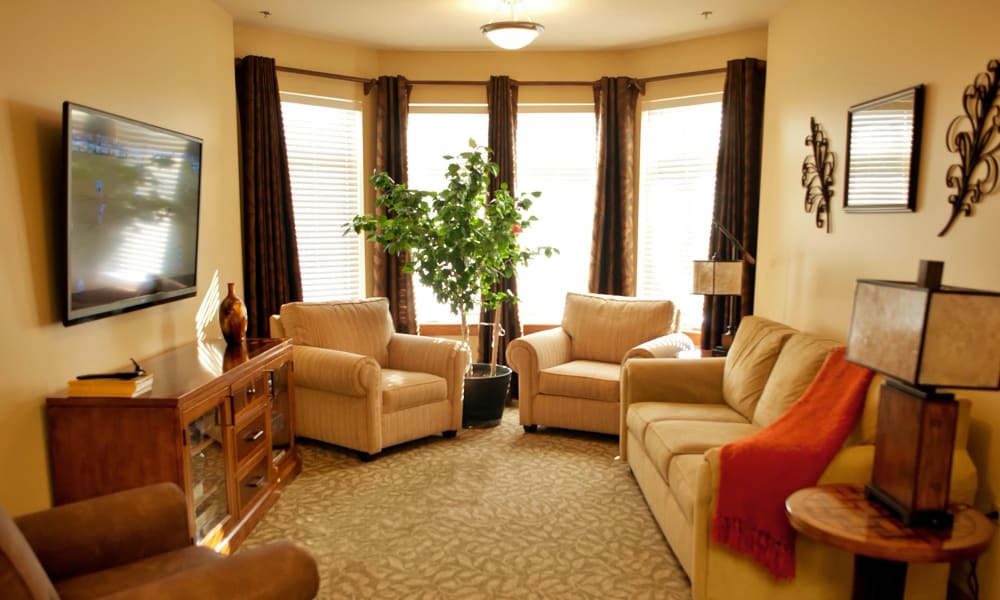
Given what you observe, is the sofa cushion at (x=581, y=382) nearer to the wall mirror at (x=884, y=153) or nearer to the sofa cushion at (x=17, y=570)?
the wall mirror at (x=884, y=153)

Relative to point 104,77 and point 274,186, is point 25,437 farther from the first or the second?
point 274,186

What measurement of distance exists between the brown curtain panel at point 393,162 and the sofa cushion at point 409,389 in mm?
1051

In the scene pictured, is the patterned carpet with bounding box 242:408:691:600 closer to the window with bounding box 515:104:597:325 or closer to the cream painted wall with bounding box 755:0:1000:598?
the cream painted wall with bounding box 755:0:1000:598

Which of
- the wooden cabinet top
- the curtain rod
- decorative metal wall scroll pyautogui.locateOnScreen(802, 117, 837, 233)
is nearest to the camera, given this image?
the wooden cabinet top

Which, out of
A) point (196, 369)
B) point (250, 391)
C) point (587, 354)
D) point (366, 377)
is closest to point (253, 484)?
point (250, 391)

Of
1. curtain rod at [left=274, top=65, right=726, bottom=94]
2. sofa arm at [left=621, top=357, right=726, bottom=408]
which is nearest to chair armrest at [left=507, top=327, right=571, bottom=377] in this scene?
sofa arm at [left=621, top=357, right=726, bottom=408]

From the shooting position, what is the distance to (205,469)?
2943mm

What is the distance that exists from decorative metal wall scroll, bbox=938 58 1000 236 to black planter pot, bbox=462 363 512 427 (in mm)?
3090

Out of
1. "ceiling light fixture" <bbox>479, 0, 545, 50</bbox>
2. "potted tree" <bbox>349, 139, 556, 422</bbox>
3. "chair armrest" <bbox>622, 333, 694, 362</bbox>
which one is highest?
"ceiling light fixture" <bbox>479, 0, 545, 50</bbox>

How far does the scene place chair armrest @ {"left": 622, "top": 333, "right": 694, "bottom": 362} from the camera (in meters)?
4.43

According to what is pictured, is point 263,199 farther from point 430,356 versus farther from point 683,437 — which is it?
point 683,437

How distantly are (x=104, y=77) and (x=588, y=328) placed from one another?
340 cm

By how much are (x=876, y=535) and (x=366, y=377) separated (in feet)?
9.52

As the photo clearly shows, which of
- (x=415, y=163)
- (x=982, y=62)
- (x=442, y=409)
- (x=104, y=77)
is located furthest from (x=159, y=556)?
(x=415, y=163)
